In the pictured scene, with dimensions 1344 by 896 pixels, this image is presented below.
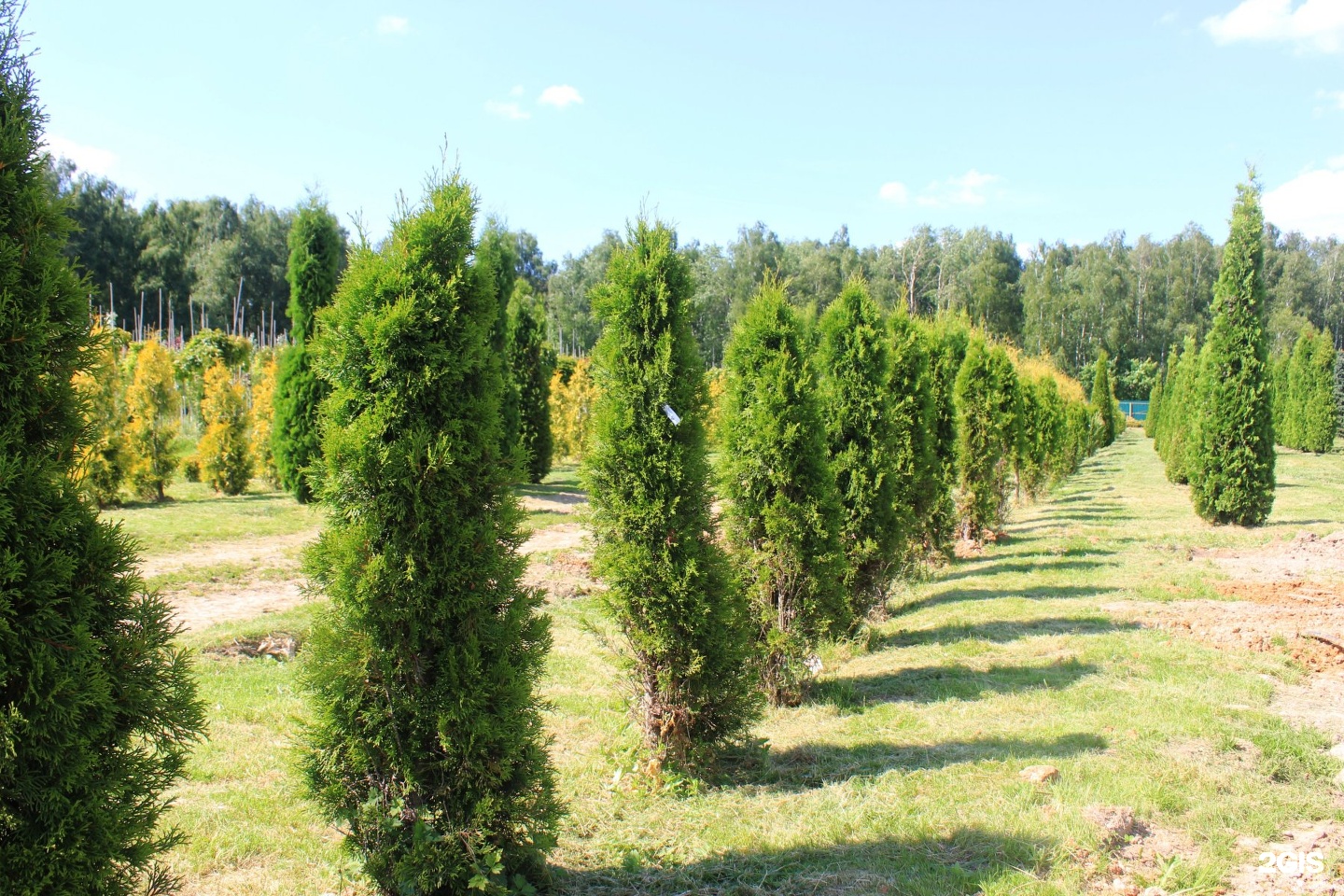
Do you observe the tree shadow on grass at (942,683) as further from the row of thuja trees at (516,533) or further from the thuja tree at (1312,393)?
the thuja tree at (1312,393)

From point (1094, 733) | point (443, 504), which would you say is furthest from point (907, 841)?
point (443, 504)

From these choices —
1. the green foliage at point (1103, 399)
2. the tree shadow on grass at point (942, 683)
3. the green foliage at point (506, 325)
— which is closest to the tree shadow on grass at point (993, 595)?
the tree shadow on grass at point (942, 683)

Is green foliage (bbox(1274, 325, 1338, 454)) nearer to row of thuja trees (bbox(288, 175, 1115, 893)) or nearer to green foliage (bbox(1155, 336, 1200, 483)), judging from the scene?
green foliage (bbox(1155, 336, 1200, 483))

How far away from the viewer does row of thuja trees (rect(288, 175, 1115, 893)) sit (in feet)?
10.9

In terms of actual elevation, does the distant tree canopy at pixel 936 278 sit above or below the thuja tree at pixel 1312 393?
above

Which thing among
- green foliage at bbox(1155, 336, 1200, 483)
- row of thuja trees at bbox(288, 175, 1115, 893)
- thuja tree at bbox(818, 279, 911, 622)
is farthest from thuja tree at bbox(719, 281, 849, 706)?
green foliage at bbox(1155, 336, 1200, 483)

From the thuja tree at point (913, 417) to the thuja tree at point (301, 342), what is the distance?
10.3 metres

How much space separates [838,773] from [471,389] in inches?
133

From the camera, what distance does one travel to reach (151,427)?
49.1 ft

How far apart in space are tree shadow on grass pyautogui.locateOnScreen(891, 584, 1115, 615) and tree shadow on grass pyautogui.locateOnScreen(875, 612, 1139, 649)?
1.19 m

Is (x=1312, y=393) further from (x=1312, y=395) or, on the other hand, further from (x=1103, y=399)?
(x=1103, y=399)

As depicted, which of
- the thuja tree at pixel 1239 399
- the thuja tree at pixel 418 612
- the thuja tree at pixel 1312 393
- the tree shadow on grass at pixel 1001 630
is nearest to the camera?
the thuja tree at pixel 418 612

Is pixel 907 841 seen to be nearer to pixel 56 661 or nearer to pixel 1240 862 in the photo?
pixel 1240 862

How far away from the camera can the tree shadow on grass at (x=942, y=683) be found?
262 inches
